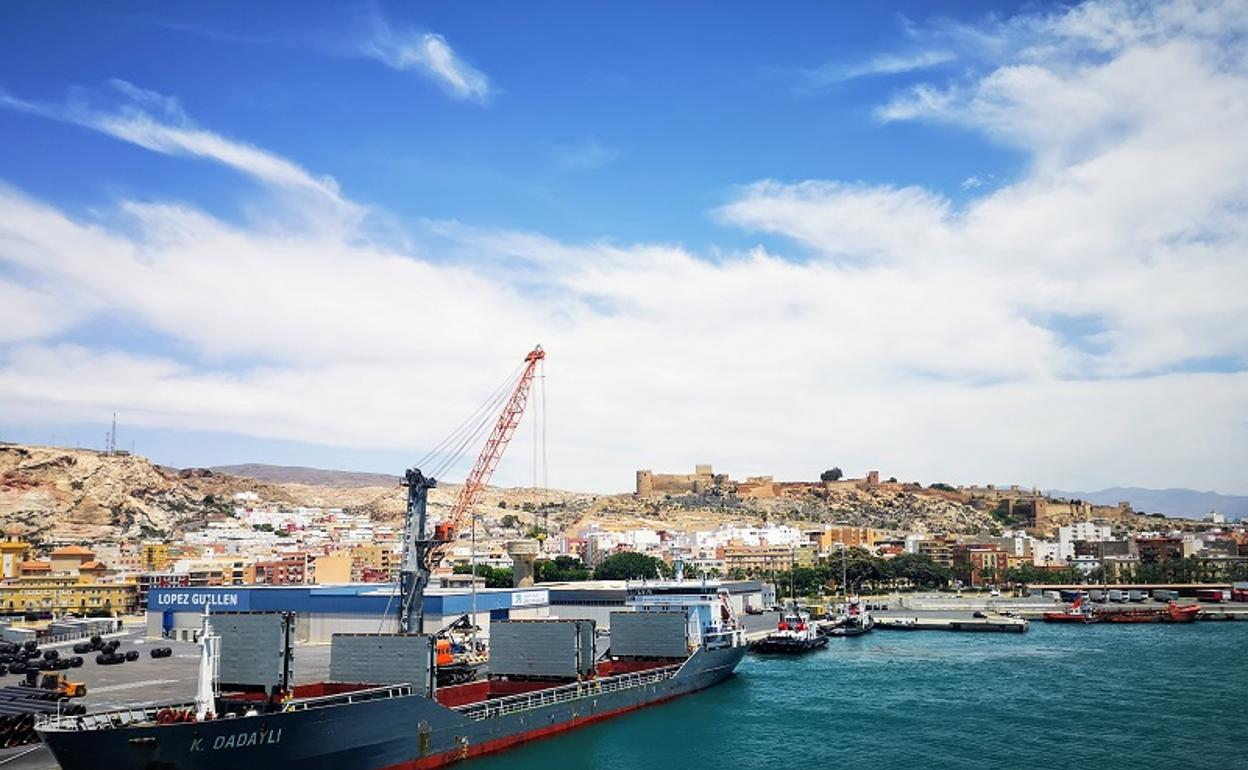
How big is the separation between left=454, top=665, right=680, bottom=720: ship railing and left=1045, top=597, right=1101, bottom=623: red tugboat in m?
66.5

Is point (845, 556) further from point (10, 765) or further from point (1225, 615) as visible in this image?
point (10, 765)

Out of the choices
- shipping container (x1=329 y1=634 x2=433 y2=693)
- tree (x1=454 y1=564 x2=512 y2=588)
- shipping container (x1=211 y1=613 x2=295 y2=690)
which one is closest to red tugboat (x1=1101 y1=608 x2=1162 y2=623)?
tree (x1=454 y1=564 x2=512 y2=588)

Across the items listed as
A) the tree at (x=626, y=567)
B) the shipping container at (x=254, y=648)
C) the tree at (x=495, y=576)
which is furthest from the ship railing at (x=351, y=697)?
the tree at (x=626, y=567)

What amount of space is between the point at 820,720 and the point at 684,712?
6.88 metres

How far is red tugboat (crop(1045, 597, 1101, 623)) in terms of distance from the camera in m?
101

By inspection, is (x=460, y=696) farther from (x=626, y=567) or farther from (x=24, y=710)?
(x=626, y=567)

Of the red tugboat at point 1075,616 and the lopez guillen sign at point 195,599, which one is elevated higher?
the lopez guillen sign at point 195,599

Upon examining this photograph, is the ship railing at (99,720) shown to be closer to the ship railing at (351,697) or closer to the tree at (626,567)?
the ship railing at (351,697)

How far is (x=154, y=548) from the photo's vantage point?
13512 centimetres

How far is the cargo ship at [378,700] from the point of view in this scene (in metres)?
28.0

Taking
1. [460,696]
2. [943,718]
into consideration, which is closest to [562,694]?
[460,696]

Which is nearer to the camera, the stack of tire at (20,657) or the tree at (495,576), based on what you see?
the stack of tire at (20,657)

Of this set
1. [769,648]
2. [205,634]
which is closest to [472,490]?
[769,648]

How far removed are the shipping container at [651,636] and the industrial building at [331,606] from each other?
16.2 m
